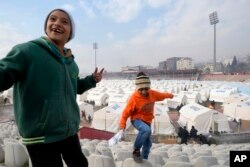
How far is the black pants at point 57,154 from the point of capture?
1.88 metres

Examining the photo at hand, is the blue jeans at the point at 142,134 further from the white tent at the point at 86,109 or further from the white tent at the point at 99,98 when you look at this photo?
the white tent at the point at 99,98

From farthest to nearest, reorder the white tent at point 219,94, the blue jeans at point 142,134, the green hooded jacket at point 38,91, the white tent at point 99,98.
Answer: the white tent at point 99,98 < the white tent at point 219,94 < the blue jeans at point 142,134 < the green hooded jacket at point 38,91

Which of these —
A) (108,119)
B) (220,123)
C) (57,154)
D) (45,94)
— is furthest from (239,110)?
(45,94)

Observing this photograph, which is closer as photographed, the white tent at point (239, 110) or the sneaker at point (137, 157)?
the sneaker at point (137, 157)

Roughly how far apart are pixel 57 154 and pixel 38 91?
18.1 inches

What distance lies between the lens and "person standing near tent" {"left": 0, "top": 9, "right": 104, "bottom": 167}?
5.92 feet

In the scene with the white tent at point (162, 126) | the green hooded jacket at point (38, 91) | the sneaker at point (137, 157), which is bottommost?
the white tent at point (162, 126)

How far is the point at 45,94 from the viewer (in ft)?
6.06

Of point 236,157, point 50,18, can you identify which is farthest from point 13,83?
point 236,157

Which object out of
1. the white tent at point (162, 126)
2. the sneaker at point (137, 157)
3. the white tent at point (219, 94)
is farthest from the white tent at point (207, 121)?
the white tent at point (219, 94)

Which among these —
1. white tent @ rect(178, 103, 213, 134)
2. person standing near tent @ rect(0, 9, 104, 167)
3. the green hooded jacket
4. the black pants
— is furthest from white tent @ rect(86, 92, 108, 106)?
the green hooded jacket

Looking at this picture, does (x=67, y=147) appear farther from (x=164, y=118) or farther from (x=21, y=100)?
(x=164, y=118)

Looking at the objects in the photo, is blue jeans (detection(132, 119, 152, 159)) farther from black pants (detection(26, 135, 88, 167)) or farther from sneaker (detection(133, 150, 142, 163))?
black pants (detection(26, 135, 88, 167))

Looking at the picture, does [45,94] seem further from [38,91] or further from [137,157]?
[137,157]
